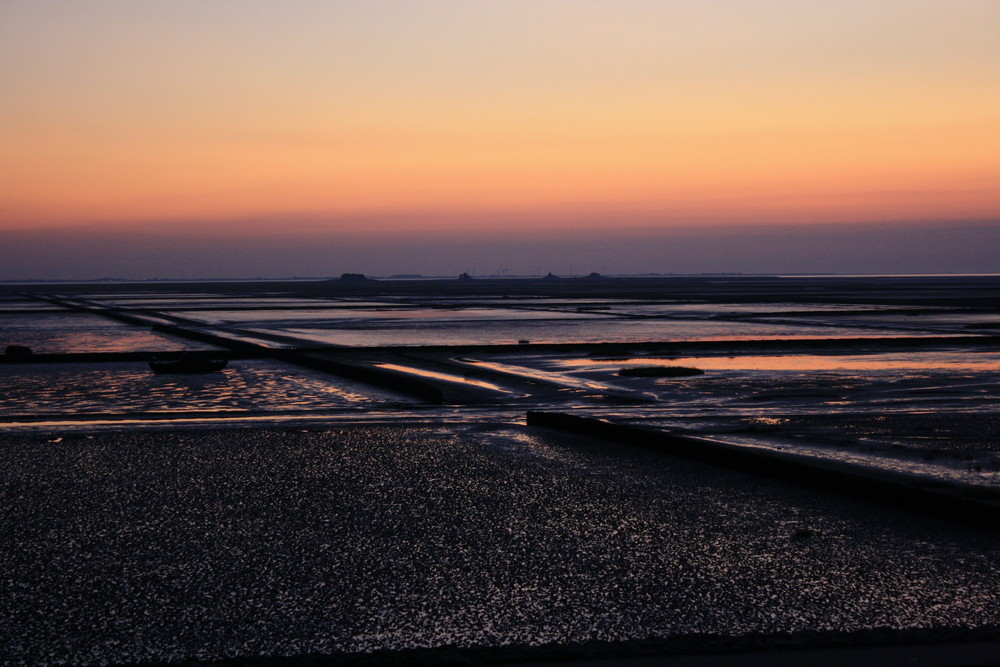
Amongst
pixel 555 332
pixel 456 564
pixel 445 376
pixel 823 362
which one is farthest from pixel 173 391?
pixel 555 332

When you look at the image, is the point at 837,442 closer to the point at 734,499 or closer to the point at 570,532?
the point at 734,499

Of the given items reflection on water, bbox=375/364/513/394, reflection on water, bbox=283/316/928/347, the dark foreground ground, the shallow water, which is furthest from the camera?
reflection on water, bbox=283/316/928/347

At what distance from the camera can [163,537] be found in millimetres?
5484

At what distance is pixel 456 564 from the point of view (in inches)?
193

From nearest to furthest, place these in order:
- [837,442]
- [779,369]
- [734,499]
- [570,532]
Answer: [570,532] < [734,499] < [837,442] < [779,369]

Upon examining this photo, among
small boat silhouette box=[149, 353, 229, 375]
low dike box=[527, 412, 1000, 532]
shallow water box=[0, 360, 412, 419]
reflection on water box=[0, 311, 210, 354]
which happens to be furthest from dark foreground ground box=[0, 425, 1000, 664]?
reflection on water box=[0, 311, 210, 354]

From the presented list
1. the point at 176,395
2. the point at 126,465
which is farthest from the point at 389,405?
the point at 126,465

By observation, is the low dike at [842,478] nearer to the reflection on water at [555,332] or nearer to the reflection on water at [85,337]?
the reflection on water at [555,332]

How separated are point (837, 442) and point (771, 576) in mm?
4236

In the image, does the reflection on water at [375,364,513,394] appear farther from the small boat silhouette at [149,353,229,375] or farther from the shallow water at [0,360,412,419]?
the small boat silhouette at [149,353,229,375]

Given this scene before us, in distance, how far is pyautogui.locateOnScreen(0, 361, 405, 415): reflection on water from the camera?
12.2 m

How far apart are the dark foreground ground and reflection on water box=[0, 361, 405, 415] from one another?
440cm

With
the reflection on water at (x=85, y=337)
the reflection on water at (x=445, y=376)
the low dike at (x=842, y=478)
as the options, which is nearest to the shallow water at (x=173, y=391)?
the reflection on water at (x=445, y=376)

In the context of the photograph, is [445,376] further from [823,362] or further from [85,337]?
[85,337]
